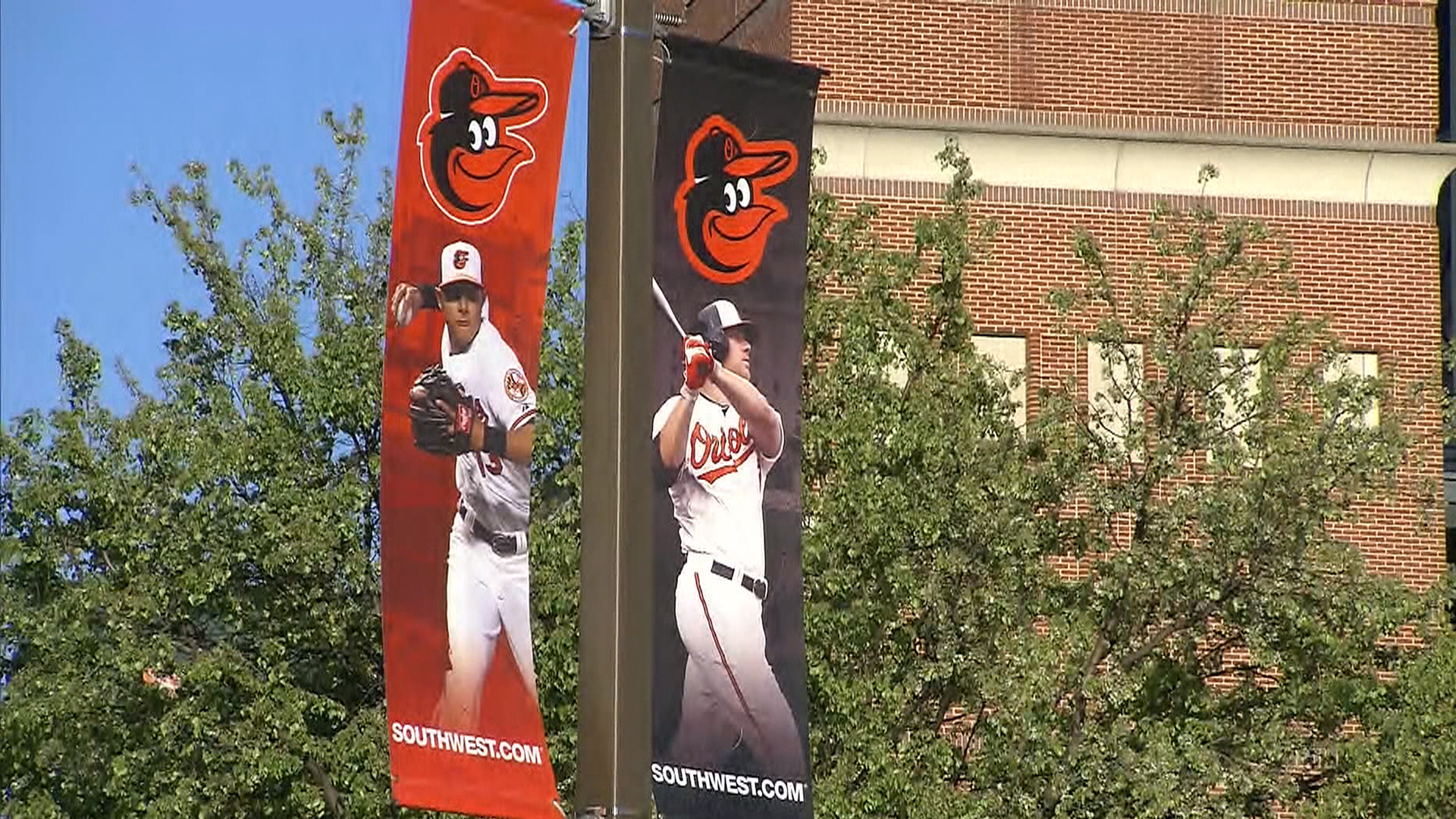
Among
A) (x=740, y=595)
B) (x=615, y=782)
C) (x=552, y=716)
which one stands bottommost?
(x=552, y=716)

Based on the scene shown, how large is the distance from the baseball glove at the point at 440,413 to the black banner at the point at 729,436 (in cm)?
68

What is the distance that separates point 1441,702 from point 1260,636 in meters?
1.48

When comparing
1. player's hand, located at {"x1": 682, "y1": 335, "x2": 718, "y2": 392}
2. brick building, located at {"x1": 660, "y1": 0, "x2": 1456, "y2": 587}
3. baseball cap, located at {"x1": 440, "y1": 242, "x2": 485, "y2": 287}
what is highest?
brick building, located at {"x1": 660, "y1": 0, "x2": 1456, "y2": 587}

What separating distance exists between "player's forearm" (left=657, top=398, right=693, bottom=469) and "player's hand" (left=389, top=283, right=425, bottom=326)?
938mm

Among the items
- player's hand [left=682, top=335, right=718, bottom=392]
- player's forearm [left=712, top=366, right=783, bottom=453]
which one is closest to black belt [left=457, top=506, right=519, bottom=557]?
player's hand [left=682, top=335, right=718, bottom=392]

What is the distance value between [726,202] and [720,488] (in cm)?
103

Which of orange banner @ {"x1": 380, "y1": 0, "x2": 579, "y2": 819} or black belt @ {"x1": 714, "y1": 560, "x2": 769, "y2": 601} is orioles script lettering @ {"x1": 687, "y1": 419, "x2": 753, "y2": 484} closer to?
black belt @ {"x1": 714, "y1": 560, "x2": 769, "y2": 601}

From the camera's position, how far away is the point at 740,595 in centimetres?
924

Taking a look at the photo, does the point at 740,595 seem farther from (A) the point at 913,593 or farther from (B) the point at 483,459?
(A) the point at 913,593

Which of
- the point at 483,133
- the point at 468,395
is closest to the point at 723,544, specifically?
the point at 468,395

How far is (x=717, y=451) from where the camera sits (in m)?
9.34

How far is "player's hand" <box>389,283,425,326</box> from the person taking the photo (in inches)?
356

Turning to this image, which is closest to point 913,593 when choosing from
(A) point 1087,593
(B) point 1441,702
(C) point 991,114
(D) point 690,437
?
(A) point 1087,593

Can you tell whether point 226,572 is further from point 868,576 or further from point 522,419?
point 522,419
